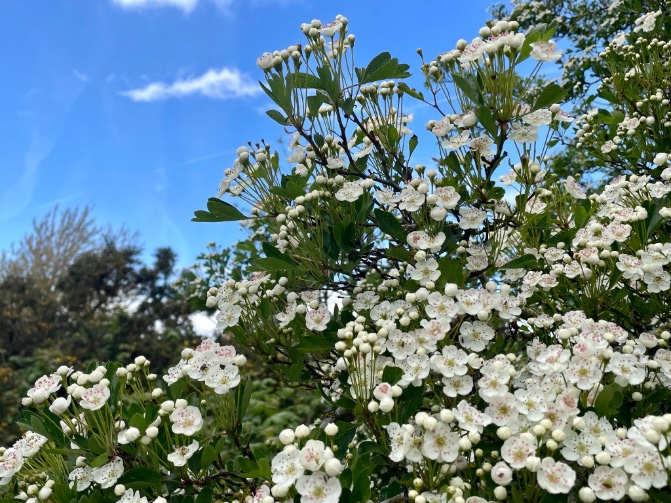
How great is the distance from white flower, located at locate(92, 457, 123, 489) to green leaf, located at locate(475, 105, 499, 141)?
1.60m

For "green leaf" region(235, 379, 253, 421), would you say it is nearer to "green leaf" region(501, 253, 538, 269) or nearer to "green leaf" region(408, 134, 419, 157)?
"green leaf" region(501, 253, 538, 269)

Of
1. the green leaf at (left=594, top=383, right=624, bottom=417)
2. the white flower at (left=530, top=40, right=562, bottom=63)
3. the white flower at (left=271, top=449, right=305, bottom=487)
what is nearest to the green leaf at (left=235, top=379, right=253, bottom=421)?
the white flower at (left=271, top=449, right=305, bottom=487)

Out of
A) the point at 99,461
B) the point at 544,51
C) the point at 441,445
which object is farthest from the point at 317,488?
the point at 544,51

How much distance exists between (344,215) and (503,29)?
0.87m

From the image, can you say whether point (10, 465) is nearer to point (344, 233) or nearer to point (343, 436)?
point (343, 436)

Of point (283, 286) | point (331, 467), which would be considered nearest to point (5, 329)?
point (283, 286)

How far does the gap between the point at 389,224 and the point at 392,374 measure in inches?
25.8

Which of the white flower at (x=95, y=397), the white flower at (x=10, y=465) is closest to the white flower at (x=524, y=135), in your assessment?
the white flower at (x=95, y=397)

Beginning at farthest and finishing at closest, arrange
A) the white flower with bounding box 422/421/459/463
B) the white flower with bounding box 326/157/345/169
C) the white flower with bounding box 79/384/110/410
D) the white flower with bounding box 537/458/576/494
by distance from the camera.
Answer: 1. the white flower with bounding box 326/157/345/169
2. the white flower with bounding box 79/384/110/410
3. the white flower with bounding box 422/421/459/463
4. the white flower with bounding box 537/458/576/494

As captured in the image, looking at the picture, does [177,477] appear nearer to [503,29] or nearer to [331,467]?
[331,467]

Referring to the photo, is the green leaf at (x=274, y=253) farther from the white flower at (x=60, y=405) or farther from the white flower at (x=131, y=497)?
the white flower at (x=131, y=497)

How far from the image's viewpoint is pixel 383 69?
212 centimetres

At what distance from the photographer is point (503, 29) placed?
1885mm

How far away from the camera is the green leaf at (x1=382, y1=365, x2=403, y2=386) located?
158cm
